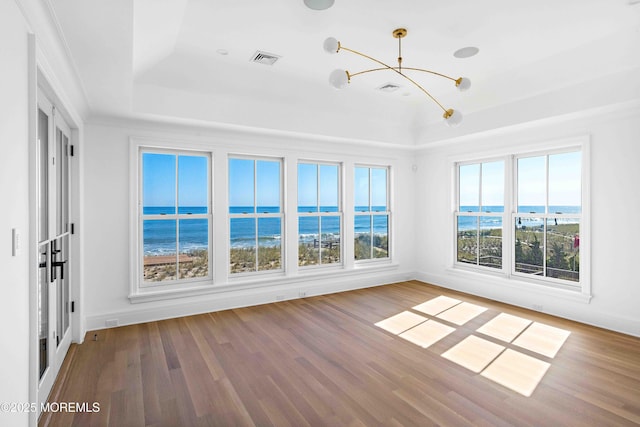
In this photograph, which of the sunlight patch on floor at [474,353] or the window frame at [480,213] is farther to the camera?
the window frame at [480,213]

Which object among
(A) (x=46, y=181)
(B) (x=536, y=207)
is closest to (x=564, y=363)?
(B) (x=536, y=207)

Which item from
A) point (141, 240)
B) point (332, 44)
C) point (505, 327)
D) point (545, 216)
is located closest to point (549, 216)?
point (545, 216)

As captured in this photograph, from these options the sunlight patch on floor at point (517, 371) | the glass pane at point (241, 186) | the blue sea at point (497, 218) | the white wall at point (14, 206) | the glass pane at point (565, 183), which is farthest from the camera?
the glass pane at point (241, 186)

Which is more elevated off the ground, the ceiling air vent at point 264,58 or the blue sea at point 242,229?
the ceiling air vent at point 264,58

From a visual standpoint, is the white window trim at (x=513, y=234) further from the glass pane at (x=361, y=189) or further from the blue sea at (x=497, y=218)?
the glass pane at (x=361, y=189)

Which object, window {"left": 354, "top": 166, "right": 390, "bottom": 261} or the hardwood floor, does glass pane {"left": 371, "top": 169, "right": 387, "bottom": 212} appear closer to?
window {"left": 354, "top": 166, "right": 390, "bottom": 261}

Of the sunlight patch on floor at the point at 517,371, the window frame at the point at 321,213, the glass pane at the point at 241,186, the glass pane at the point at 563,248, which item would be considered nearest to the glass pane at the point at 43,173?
the glass pane at the point at 241,186

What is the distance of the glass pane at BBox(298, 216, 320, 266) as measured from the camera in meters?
5.64

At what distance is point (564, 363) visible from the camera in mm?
3156

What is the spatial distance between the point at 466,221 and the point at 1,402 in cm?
592

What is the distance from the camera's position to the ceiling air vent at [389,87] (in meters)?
4.76

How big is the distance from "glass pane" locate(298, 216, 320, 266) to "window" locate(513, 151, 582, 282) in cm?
302

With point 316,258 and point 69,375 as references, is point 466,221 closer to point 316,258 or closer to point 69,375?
point 316,258

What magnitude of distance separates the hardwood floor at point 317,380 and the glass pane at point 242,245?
102cm
